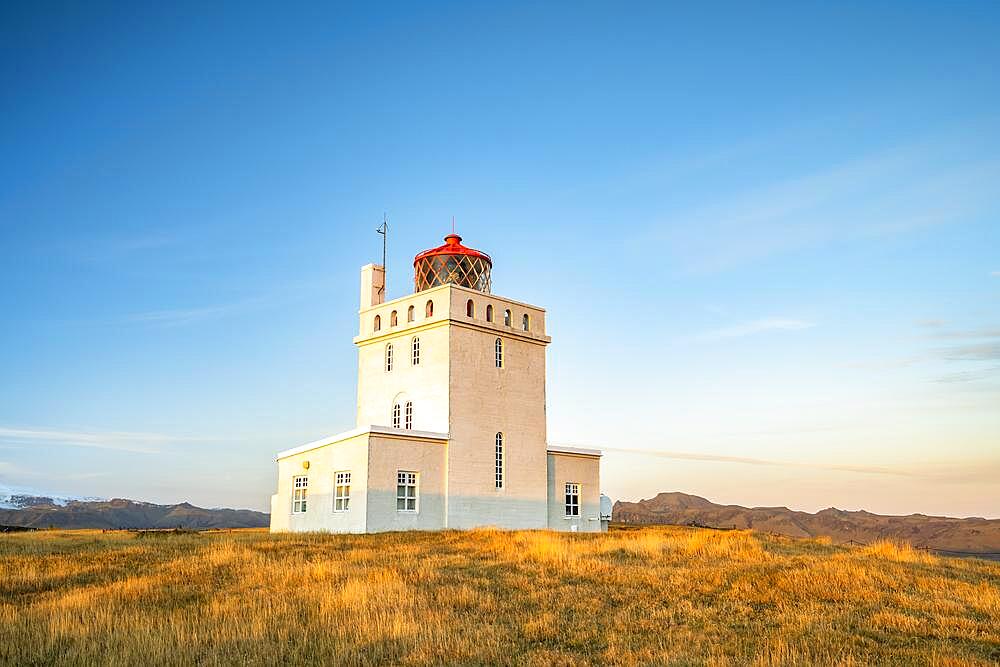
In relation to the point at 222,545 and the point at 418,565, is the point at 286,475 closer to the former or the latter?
the point at 222,545

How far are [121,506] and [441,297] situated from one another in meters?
114

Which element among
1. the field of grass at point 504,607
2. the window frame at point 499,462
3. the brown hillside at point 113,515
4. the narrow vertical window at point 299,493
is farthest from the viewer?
the brown hillside at point 113,515

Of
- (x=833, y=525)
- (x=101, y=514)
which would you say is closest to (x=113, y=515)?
(x=101, y=514)

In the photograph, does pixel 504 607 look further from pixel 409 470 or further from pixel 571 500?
pixel 571 500

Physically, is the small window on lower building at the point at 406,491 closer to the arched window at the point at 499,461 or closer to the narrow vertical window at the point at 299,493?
the arched window at the point at 499,461

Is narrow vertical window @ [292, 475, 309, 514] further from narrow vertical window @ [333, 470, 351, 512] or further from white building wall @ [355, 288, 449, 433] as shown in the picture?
white building wall @ [355, 288, 449, 433]

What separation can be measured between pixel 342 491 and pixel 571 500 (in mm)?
10662

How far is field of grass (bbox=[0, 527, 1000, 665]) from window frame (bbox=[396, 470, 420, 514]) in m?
8.61

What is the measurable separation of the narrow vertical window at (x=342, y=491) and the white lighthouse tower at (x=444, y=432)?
0.05m

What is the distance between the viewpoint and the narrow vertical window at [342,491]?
92.0 feet

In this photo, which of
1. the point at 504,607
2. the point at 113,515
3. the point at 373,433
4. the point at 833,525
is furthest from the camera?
the point at 113,515

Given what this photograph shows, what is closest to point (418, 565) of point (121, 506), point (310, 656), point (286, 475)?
point (310, 656)

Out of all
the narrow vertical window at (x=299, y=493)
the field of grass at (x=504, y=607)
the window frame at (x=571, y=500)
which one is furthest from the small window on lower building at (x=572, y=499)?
the field of grass at (x=504, y=607)

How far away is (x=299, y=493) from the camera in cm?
3109
